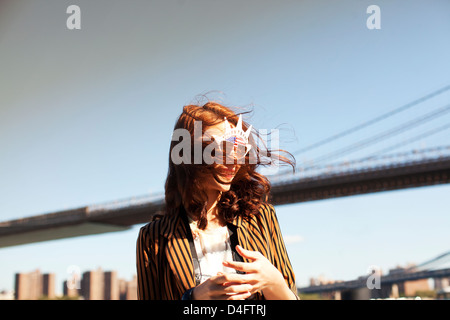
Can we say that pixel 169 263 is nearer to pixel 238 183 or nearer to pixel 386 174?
pixel 238 183

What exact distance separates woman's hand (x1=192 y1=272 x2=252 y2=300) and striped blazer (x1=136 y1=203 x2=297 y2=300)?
165mm

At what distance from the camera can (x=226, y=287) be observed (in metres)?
0.87

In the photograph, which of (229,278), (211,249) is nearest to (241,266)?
(229,278)

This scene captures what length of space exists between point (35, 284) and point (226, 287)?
33.7 m

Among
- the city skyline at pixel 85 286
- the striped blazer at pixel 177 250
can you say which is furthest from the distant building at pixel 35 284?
the striped blazer at pixel 177 250

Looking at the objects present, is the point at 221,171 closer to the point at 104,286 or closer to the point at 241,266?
the point at 241,266

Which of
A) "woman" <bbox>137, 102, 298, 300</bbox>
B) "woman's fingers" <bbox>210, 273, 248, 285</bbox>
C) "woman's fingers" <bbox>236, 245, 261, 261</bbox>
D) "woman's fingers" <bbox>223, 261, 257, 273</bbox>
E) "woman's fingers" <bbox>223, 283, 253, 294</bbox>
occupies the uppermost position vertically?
"woman" <bbox>137, 102, 298, 300</bbox>

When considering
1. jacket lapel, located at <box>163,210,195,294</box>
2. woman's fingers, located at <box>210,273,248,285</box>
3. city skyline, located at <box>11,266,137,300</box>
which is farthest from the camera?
city skyline, located at <box>11,266,137,300</box>

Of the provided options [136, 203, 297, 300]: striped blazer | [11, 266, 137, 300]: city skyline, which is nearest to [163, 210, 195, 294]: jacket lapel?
[136, 203, 297, 300]: striped blazer

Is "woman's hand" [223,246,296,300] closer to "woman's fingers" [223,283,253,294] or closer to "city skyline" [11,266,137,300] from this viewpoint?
"woman's fingers" [223,283,253,294]

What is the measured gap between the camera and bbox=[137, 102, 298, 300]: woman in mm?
1054

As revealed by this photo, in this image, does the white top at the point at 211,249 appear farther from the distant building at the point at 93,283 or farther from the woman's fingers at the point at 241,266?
the distant building at the point at 93,283

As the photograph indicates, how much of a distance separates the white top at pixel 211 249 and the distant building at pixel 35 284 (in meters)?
31.6
